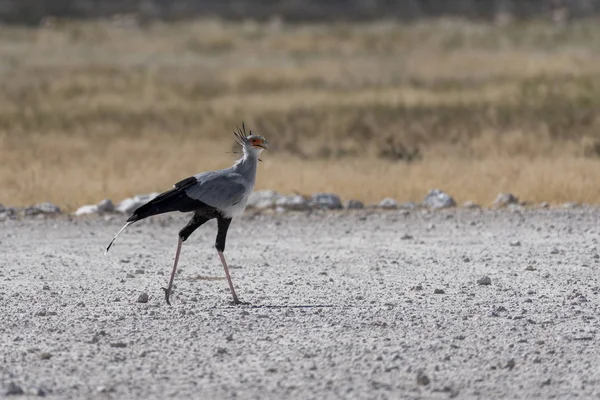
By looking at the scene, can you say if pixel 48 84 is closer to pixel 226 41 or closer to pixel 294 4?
pixel 226 41

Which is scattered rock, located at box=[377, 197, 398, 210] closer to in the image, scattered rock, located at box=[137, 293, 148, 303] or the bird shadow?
the bird shadow

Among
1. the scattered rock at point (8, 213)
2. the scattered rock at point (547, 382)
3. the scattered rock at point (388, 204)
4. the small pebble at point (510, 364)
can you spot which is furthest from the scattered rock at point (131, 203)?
the scattered rock at point (547, 382)

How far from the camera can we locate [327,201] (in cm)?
1619

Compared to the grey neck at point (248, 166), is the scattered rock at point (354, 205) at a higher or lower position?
lower

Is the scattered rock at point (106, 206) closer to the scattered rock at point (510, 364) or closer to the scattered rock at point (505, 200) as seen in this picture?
the scattered rock at point (505, 200)

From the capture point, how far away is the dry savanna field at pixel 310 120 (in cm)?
1848

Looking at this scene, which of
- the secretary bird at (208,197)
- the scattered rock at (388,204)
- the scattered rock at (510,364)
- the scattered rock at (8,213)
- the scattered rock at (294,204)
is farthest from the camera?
the scattered rock at (388,204)

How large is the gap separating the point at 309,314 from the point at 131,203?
Result: 721 centimetres

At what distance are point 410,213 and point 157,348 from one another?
825 centimetres

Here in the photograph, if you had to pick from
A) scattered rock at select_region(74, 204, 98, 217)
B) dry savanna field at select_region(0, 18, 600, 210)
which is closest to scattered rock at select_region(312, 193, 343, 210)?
dry savanna field at select_region(0, 18, 600, 210)

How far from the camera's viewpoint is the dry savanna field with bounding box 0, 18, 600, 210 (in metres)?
18.5

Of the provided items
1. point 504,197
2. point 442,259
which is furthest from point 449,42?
point 442,259

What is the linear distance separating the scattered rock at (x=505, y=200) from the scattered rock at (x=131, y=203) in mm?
4435

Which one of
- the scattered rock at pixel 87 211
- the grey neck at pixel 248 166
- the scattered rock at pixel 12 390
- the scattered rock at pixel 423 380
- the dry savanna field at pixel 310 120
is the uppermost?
the grey neck at pixel 248 166
